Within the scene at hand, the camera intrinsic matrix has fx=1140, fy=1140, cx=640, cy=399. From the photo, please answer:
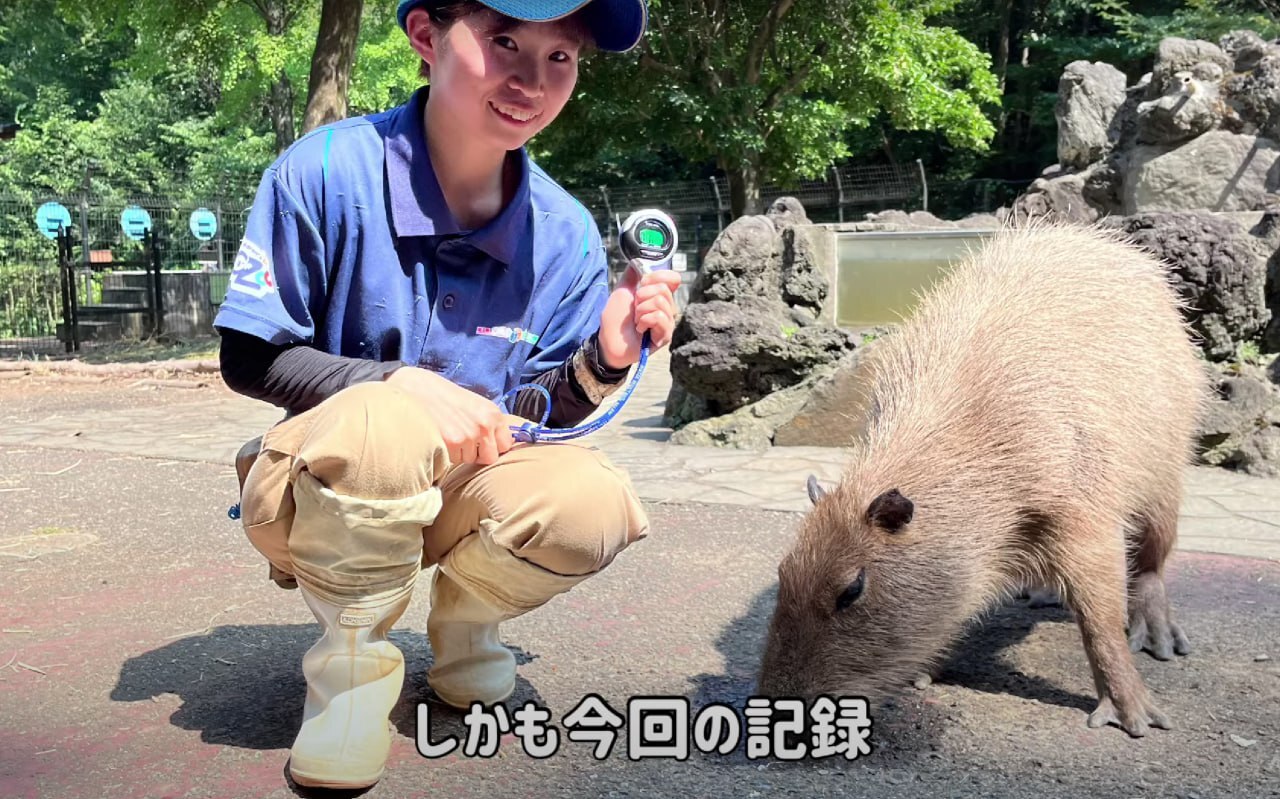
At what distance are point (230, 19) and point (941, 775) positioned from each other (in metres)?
19.0

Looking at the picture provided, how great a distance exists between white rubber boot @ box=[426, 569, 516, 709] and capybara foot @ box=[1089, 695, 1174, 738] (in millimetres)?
1447

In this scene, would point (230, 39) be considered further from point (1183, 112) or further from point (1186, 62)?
point (1183, 112)

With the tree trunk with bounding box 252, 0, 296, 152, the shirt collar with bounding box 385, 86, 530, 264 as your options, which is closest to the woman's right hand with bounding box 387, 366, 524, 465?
the shirt collar with bounding box 385, 86, 530, 264

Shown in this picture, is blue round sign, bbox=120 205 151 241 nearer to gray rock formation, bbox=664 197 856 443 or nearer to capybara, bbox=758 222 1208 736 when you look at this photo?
gray rock formation, bbox=664 197 856 443

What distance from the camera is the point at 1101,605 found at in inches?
111

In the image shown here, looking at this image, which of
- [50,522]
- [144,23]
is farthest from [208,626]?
[144,23]

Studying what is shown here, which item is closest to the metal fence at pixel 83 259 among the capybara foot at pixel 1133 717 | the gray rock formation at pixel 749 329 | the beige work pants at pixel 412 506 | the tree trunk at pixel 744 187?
the tree trunk at pixel 744 187

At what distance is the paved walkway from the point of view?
482 cm

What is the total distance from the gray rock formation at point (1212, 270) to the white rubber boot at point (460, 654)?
467 centimetres

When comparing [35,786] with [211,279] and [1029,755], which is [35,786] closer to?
[1029,755]

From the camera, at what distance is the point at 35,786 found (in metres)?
2.27

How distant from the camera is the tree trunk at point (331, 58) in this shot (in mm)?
11094

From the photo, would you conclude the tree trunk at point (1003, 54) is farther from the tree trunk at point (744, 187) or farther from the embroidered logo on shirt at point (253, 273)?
the embroidered logo on shirt at point (253, 273)

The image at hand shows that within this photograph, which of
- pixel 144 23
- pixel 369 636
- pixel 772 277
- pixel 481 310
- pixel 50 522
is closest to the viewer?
pixel 369 636
